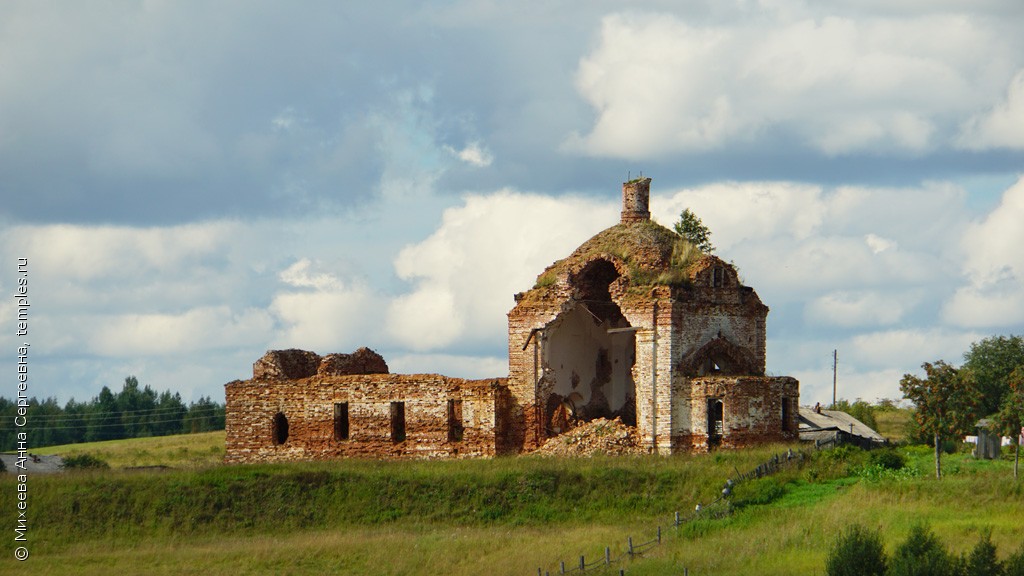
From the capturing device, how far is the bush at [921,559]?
20.7 meters

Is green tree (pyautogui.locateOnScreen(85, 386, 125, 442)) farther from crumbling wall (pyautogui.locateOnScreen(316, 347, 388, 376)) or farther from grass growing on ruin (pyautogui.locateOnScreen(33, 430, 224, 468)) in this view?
crumbling wall (pyautogui.locateOnScreen(316, 347, 388, 376))

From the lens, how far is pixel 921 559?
20875 millimetres

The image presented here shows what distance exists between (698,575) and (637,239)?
15.0 m

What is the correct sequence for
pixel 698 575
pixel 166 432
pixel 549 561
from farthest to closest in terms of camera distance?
pixel 166 432, pixel 549 561, pixel 698 575

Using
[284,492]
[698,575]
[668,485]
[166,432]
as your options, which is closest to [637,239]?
[668,485]

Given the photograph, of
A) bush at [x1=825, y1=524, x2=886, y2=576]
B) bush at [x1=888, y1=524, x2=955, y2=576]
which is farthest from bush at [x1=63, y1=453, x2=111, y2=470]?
bush at [x1=888, y1=524, x2=955, y2=576]

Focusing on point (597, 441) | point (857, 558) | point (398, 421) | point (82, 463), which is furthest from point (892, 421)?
point (857, 558)

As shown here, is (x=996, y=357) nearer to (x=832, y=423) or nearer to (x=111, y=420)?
(x=832, y=423)

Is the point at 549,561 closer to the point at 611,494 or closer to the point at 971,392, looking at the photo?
the point at 611,494

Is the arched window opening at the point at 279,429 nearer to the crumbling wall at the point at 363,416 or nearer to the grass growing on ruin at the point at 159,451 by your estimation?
the crumbling wall at the point at 363,416

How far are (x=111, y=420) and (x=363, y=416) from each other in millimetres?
38437

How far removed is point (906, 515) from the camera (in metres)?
26.7

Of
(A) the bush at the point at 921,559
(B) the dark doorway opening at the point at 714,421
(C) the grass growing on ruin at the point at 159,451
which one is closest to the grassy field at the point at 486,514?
(B) the dark doorway opening at the point at 714,421

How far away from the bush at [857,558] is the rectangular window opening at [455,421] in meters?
16.5
